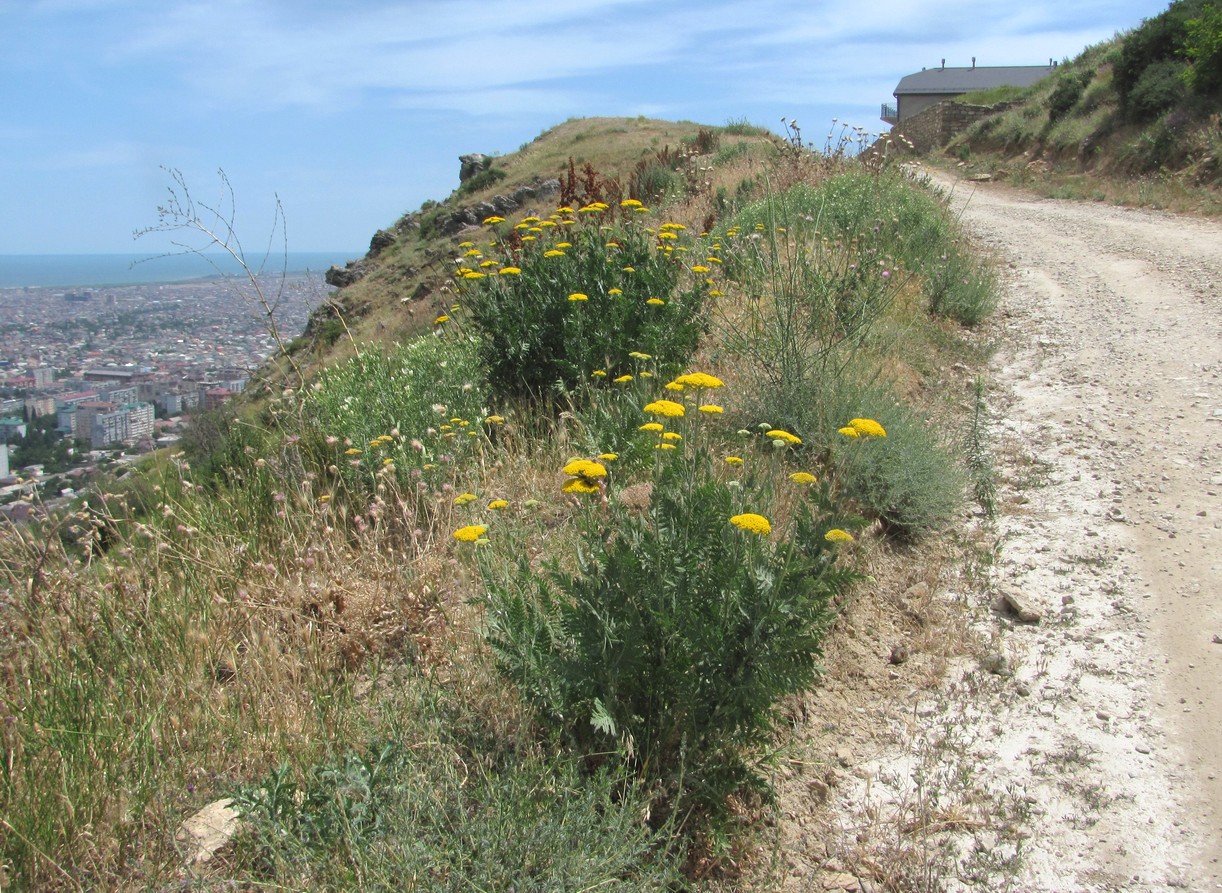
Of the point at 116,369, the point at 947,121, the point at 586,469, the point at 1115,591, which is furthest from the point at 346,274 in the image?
the point at 586,469

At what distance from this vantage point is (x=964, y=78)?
63438 millimetres

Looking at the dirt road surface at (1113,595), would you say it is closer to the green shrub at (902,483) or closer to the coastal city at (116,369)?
the green shrub at (902,483)

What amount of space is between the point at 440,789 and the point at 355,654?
119 centimetres

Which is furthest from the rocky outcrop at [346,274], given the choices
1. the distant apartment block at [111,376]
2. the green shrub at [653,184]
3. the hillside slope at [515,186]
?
the distant apartment block at [111,376]

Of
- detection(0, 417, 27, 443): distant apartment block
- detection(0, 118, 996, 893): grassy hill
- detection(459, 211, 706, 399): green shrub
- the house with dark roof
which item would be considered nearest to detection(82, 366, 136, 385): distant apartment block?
detection(0, 417, 27, 443): distant apartment block

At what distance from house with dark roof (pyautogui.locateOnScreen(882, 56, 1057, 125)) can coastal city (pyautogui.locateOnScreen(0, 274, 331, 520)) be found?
56.8 meters

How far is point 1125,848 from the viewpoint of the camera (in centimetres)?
257

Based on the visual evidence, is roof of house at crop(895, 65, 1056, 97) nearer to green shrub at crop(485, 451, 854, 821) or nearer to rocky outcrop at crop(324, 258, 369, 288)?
rocky outcrop at crop(324, 258, 369, 288)

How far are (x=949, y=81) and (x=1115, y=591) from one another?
2736 inches

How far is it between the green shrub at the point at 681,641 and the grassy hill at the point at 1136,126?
1553 centimetres

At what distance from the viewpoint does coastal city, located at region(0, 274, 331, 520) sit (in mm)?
4844

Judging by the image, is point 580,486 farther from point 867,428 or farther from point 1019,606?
point 1019,606

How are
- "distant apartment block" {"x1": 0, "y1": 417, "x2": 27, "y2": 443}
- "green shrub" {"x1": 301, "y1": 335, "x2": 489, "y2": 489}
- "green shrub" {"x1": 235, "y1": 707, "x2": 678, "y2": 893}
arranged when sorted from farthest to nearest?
"distant apartment block" {"x1": 0, "y1": 417, "x2": 27, "y2": 443} → "green shrub" {"x1": 301, "y1": 335, "x2": 489, "y2": 489} → "green shrub" {"x1": 235, "y1": 707, "x2": 678, "y2": 893}

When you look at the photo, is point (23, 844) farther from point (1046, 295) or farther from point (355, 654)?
point (1046, 295)
